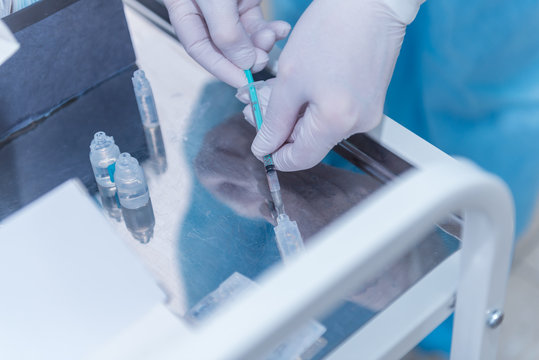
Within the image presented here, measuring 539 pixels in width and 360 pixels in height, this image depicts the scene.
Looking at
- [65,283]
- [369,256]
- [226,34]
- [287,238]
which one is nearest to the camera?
[369,256]

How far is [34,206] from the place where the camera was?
0.67 meters

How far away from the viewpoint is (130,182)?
2.61 ft

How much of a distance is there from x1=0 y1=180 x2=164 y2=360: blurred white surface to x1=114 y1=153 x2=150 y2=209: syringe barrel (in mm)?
111

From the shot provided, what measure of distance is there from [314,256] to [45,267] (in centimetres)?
37

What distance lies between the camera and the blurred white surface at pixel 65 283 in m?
0.60

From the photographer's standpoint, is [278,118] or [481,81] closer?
[278,118]

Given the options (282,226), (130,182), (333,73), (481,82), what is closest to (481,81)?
(481,82)

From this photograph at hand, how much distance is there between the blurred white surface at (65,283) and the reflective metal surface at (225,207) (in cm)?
11

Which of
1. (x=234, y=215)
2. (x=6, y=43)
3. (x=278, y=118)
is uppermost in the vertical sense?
(x=6, y=43)

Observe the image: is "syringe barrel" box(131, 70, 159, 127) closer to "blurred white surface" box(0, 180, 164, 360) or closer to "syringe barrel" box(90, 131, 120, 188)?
"syringe barrel" box(90, 131, 120, 188)

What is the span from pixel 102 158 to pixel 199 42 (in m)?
0.25

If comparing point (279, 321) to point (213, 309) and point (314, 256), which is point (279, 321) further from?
point (213, 309)

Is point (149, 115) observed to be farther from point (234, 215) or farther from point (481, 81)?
point (481, 81)

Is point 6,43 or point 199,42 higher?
point 6,43
